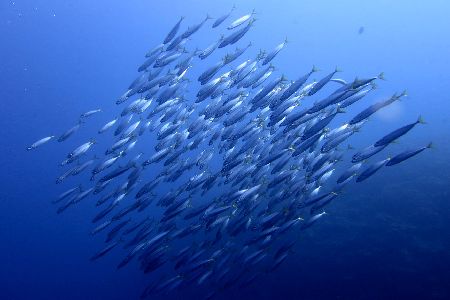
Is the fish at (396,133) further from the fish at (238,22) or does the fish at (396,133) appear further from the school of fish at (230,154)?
the fish at (238,22)

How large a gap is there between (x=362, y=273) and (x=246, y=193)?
15.4 feet

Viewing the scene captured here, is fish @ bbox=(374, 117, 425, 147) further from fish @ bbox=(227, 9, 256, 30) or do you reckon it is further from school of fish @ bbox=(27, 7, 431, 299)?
fish @ bbox=(227, 9, 256, 30)

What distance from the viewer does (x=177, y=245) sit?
17.0 m

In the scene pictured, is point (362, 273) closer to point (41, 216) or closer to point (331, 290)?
point (331, 290)

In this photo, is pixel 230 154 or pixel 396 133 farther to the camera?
pixel 230 154

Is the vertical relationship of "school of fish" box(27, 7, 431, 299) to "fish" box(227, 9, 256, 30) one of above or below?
below

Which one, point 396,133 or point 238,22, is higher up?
point 238,22

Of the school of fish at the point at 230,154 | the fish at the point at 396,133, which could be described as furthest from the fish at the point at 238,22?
the fish at the point at 396,133

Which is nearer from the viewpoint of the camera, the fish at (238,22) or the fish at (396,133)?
the fish at (396,133)

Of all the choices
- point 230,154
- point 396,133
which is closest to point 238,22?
point 230,154

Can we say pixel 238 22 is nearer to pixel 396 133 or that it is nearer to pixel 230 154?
pixel 230 154

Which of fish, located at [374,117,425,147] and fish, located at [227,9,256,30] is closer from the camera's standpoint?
fish, located at [374,117,425,147]

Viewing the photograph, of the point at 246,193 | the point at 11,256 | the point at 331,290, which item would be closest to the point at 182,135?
the point at 246,193

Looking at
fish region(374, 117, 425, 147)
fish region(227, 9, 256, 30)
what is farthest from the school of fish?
fish region(374, 117, 425, 147)
